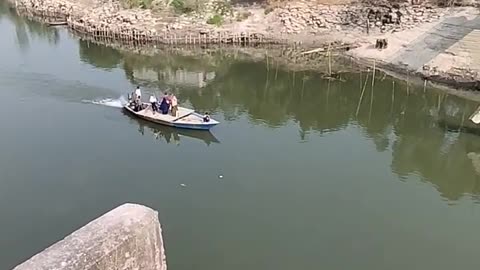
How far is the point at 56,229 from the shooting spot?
14.8 metres

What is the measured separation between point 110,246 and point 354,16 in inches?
1011

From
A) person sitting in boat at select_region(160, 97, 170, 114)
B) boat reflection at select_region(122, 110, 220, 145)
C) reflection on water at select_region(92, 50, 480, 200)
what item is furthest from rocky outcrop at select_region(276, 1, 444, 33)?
boat reflection at select_region(122, 110, 220, 145)

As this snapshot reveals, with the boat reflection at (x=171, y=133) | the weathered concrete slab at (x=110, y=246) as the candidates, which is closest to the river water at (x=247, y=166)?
the boat reflection at (x=171, y=133)

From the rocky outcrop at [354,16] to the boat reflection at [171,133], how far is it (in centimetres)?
1157

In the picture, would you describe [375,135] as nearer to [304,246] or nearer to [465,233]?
[465,233]

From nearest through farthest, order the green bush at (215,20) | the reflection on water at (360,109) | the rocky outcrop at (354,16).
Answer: the reflection on water at (360,109) < the rocky outcrop at (354,16) < the green bush at (215,20)

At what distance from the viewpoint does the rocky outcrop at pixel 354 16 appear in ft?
93.4

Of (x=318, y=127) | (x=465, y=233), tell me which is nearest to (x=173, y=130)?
(x=318, y=127)

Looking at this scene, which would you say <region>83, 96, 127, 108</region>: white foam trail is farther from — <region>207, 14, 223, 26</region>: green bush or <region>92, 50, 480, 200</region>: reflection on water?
<region>207, 14, 223, 26</region>: green bush

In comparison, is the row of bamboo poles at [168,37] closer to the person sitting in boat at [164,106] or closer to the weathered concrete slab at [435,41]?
the weathered concrete slab at [435,41]

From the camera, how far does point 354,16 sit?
2970 cm

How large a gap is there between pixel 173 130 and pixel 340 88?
840 cm

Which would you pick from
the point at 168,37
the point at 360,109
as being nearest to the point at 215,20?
the point at 168,37

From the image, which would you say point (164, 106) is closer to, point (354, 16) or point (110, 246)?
point (354, 16)
